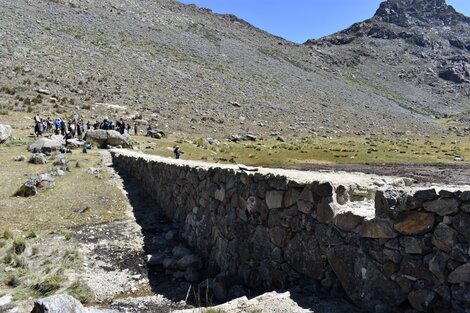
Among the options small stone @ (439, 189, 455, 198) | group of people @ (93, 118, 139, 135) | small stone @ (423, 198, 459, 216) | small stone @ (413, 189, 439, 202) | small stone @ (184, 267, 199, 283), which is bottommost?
small stone @ (184, 267, 199, 283)

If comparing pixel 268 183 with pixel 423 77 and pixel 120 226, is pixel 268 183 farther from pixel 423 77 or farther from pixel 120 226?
pixel 423 77

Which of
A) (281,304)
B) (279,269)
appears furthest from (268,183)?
(281,304)

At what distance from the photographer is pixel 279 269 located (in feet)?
23.6

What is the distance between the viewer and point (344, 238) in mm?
5855

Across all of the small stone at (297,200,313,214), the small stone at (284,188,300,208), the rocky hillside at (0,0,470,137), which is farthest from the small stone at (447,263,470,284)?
the rocky hillside at (0,0,470,137)

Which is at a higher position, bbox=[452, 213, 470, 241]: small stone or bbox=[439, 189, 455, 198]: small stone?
bbox=[439, 189, 455, 198]: small stone

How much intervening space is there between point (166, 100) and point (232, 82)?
1592 cm

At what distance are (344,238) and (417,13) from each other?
189m

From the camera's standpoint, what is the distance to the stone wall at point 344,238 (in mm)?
4680

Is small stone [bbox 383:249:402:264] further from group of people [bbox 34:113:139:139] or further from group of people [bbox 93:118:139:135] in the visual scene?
group of people [bbox 93:118:139:135]

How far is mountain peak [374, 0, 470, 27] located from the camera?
538 feet

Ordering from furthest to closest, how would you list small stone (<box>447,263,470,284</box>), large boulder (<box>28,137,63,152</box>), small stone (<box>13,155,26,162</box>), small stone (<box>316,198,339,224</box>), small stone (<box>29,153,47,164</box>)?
large boulder (<box>28,137,63,152</box>) < small stone (<box>13,155,26,162</box>) < small stone (<box>29,153,47,164</box>) < small stone (<box>316,198,339,224</box>) < small stone (<box>447,263,470,284</box>)

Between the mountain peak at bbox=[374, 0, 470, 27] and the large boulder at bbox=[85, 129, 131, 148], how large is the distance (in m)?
156

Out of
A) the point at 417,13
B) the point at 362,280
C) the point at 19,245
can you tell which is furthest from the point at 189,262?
the point at 417,13
